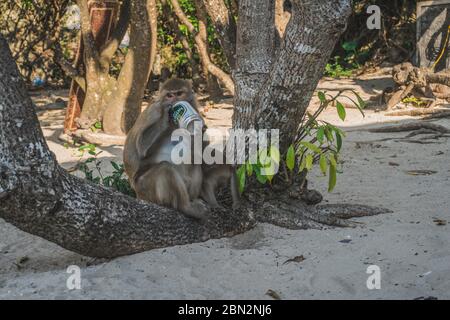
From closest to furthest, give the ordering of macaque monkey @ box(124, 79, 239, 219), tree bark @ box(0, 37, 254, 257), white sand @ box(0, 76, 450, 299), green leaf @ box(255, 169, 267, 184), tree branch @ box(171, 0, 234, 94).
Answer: tree bark @ box(0, 37, 254, 257), white sand @ box(0, 76, 450, 299), green leaf @ box(255, 169, 267, 184), macaque monkey @ box(124, 79, 239, 219), tree branch @ box(171, 0, 234, 94)

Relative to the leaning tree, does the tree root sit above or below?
below

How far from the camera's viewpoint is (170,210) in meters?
4.88

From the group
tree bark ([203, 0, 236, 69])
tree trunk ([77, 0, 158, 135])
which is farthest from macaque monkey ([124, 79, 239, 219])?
tree trunk ([77, 0, 158, 135])

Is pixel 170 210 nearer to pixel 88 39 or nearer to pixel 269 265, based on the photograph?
pixel 269 265

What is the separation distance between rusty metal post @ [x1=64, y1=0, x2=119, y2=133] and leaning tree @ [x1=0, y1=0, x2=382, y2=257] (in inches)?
191

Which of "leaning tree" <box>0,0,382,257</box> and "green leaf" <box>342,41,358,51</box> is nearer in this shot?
"leaning tree" <box>0,0,382,257</box>

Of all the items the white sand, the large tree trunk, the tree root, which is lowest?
the white sand

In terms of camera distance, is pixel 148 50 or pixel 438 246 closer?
pixel 438 246

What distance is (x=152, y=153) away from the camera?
17.4 feet

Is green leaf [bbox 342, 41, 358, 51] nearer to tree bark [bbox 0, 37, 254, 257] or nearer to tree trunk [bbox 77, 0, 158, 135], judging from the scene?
tree trunk [bbox 77, 0, 158, 135]

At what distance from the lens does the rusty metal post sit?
10.1m

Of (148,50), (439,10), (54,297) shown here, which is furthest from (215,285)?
(439,10)
